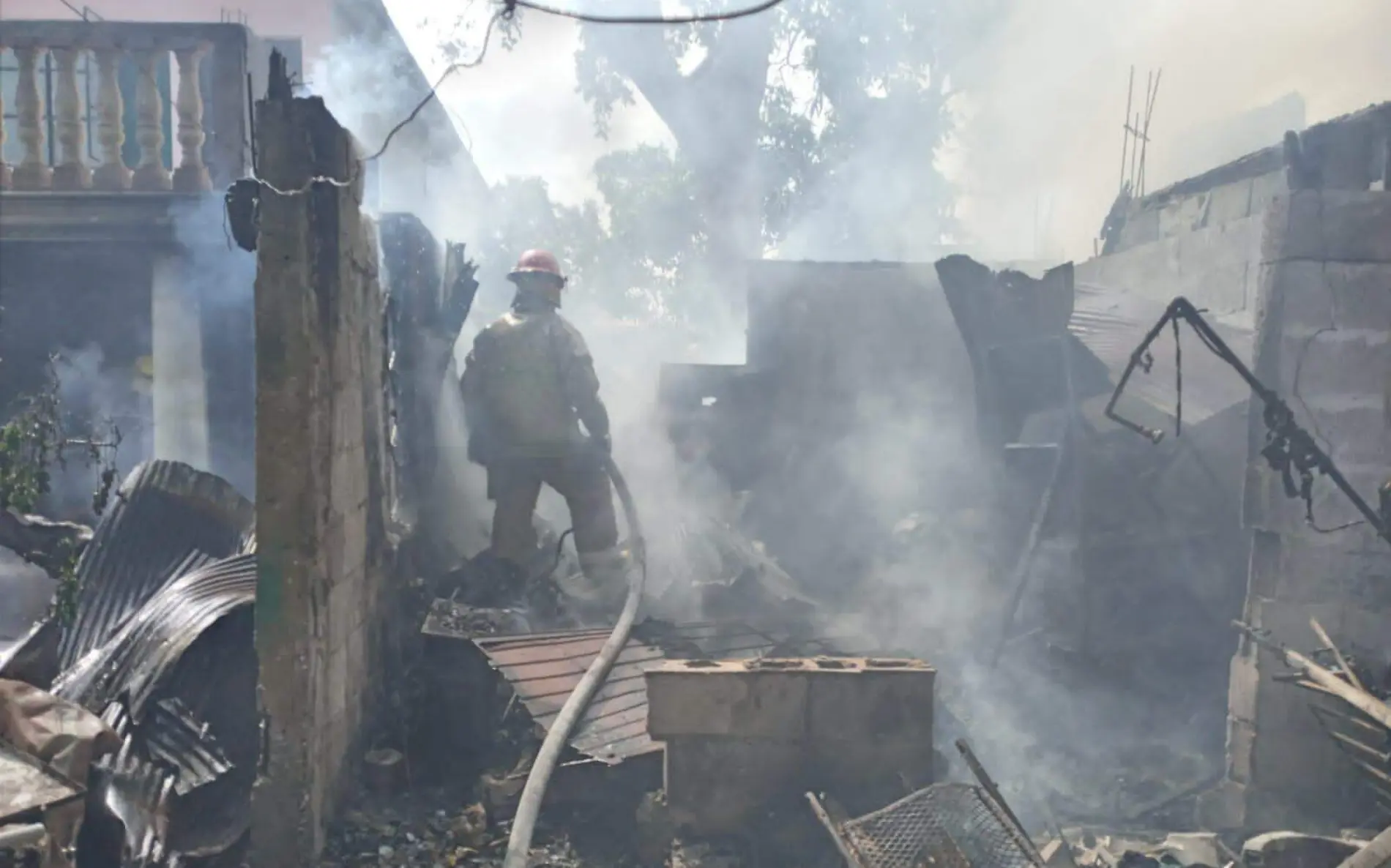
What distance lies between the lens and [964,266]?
9.50 meters

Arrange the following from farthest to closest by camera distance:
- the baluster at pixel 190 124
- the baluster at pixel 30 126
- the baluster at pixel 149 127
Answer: the baluster at pixel 190 124
the baluster at pixel 149 127
the baluster at pixel 30 126

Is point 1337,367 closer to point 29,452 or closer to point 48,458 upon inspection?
point 29,452

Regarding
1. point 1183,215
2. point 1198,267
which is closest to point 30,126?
point 1198,267

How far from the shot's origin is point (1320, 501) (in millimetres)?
6043

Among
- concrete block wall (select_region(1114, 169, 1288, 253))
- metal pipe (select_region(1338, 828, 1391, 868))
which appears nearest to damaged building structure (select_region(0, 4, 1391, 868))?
concrete block wall (select_region(1114, 169, 1288, 253))

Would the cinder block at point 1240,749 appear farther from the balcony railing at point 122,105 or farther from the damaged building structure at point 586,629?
the balcony railing at point 122,105

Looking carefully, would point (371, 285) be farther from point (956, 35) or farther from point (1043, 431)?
point (956, 35)

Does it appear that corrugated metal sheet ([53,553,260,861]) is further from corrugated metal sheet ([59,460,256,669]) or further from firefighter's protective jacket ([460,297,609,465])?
firefighter's protective jacket ([460,297,609,465])

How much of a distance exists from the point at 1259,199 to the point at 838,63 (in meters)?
9.69

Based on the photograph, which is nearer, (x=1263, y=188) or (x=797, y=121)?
(x=1263, y=188)

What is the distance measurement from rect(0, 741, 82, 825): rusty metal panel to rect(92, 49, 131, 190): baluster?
5179 mm

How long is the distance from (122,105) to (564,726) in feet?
20.9

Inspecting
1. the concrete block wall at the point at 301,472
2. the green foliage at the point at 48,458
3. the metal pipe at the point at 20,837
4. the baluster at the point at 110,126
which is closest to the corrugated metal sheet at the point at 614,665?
the concrete block wall at the point at 301,472

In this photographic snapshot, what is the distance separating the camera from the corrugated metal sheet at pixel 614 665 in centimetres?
579
